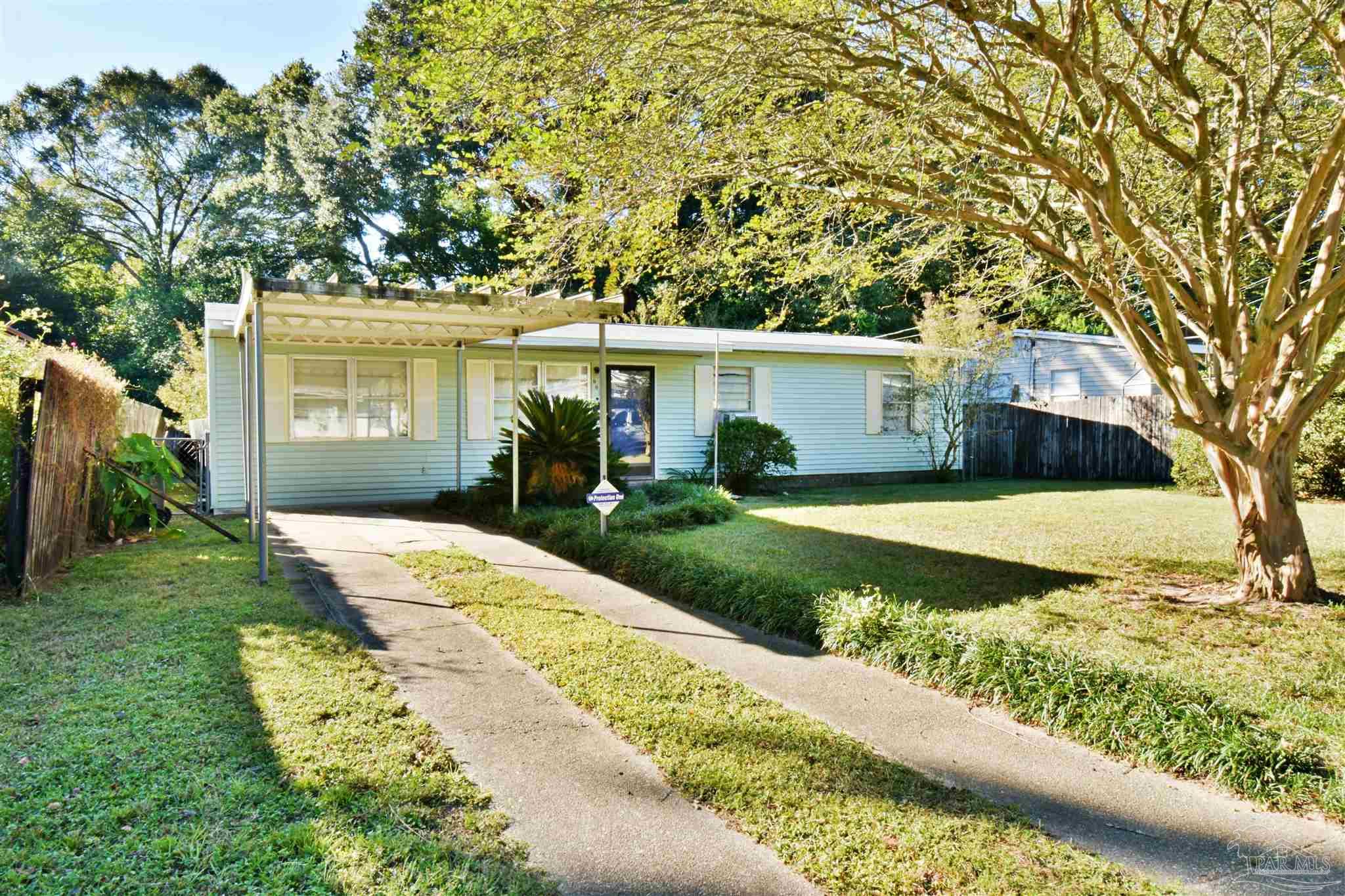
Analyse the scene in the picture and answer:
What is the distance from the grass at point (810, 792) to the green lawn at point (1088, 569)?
150 cm

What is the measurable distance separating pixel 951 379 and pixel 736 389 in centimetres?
415

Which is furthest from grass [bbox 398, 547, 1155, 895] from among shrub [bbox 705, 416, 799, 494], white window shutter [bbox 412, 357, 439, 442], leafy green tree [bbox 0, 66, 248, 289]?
leafy green tree [bbox 0, 66, 248, 289]

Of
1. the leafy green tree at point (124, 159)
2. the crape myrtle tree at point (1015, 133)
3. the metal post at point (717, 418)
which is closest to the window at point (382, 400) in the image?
the metal post at point (717, 418)

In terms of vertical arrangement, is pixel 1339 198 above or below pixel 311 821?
above

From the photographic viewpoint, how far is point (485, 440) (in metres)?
12.9

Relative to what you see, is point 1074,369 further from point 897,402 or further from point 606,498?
point 606,498

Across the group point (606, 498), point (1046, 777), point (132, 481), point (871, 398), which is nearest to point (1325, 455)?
point (871, 398)

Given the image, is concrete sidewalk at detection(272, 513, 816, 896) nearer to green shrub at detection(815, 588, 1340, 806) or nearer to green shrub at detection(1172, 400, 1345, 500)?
green shrub at detection(815, 588, 1340, 806)

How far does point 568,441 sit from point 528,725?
7.03 metres

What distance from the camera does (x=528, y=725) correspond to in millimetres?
3689

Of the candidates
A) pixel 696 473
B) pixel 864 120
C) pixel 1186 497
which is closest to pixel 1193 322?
pixel 864 120

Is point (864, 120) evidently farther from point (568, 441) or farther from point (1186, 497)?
point (1186, 497)

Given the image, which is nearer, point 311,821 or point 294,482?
point 311,821

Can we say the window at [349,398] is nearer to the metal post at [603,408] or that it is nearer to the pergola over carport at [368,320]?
the pergola over carport at [368,320]
